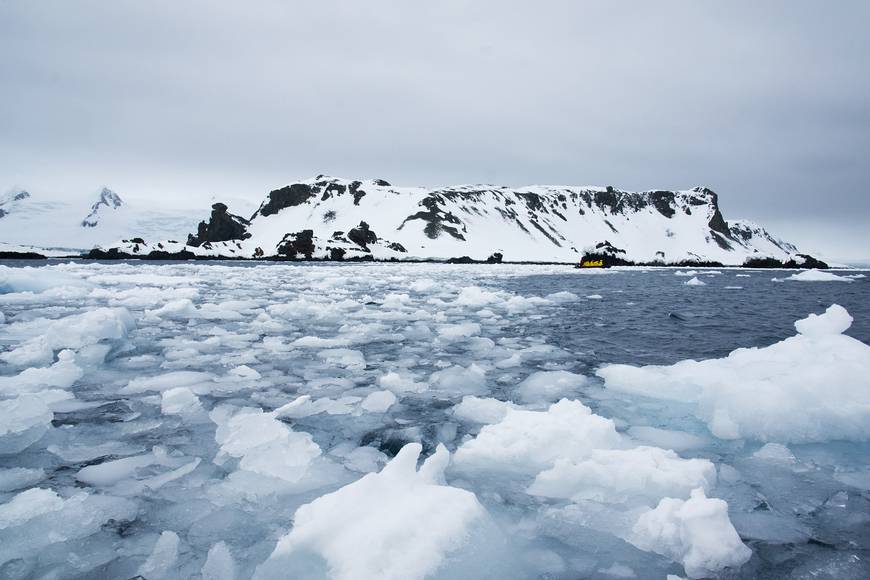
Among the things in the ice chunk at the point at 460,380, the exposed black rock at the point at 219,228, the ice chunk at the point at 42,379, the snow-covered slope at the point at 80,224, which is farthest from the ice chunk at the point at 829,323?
the snow-covered slope at the point at 80,224

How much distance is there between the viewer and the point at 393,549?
2.11 m

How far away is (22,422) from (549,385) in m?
5.01

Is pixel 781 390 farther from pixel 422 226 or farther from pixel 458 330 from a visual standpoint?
pixel 422 226

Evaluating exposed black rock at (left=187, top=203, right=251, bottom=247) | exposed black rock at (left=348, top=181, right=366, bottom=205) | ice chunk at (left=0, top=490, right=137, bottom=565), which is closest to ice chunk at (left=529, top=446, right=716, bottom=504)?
ice chunk at (left=0, top=490, right=137, bottom=565)

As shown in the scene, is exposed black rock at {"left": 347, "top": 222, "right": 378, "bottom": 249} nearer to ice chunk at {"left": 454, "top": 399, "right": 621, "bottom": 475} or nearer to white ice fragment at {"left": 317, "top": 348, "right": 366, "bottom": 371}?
white ice fragment at {"left": 317, "top": 348, "right": 366, "bottom": 371}

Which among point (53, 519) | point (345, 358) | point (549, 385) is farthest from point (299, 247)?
point (53, 519)

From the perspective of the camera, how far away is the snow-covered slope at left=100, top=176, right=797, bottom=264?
→ 8644cm

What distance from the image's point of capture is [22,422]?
3713 mm

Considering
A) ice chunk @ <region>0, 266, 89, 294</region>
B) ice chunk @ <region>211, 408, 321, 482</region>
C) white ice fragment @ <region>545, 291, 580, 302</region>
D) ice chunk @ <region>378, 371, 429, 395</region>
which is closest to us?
ice chunk @ <region>211, 408, 321, 482</region>

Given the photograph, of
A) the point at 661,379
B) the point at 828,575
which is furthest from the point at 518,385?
the point at 828,575

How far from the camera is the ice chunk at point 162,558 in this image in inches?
83.4

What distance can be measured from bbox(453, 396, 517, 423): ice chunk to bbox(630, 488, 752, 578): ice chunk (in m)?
1.79

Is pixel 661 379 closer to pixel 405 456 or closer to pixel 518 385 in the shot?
pixel 518 385

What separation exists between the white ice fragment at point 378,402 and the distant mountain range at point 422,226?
243ft
